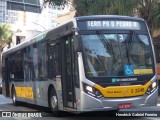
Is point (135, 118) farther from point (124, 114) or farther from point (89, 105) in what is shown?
point (89, 105)

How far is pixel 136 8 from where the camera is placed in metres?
23.5

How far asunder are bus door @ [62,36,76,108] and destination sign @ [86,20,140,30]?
0.83 m

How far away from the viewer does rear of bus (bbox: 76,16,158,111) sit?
1099cm

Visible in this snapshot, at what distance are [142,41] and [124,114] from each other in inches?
110

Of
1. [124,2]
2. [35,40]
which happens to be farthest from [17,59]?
[124,2]

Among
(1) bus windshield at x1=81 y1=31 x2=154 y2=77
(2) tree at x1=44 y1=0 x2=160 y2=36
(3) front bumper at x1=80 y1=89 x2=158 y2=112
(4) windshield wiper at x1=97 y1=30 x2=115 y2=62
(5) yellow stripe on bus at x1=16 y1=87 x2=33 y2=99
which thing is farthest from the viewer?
(2) tree at x1=44 y1=0 x2=160 y2=36

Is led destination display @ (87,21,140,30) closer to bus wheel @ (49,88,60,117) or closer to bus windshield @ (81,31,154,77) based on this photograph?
bus windshield @ (81,31,154,77)

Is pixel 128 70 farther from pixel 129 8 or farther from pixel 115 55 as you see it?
pixel 129 8

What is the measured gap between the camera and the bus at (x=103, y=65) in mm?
11016

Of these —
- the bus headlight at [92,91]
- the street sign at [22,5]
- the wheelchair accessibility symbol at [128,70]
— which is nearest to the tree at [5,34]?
the street sign at [22,5]

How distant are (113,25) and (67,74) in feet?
6.50

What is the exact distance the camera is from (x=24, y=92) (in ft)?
57.0

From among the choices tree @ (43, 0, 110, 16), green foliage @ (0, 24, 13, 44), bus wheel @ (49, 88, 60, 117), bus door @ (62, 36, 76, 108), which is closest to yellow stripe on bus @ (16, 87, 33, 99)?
bus wheel @ (49, 88, 60, 117)

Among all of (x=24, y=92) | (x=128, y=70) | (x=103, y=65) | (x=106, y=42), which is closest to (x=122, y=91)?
(x=128, y=70)
